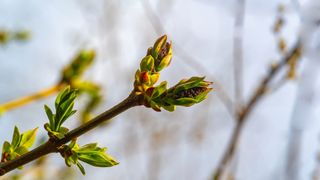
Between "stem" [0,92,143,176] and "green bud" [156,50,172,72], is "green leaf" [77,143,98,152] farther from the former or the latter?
"green bud" [156,50,172,72]

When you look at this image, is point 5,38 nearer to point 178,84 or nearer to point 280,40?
point 280,40

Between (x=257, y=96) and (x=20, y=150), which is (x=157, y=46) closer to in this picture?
(x=20, y=150)

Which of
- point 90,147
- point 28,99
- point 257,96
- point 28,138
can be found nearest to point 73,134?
point 90,147

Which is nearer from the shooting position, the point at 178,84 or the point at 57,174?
the point at 178,84

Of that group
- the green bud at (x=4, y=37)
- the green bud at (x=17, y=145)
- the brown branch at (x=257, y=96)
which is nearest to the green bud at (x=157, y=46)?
the green bud at (x=17, y=145)

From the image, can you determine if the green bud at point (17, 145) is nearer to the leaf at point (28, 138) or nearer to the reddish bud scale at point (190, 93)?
the leaf at point (28, 138)

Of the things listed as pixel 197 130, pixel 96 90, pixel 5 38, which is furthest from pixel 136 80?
pixel 197 130

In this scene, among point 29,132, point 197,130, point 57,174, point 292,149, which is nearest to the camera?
point 29,132

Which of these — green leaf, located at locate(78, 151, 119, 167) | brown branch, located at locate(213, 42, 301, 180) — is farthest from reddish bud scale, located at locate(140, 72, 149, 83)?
brown branch, located at locate(213, 42, 301, 180)
